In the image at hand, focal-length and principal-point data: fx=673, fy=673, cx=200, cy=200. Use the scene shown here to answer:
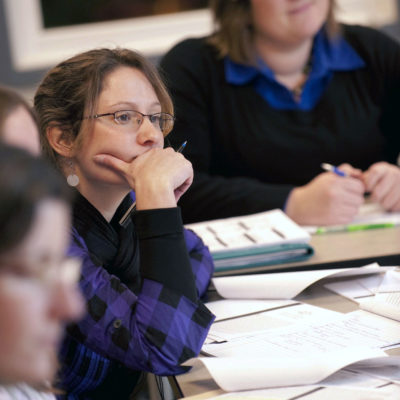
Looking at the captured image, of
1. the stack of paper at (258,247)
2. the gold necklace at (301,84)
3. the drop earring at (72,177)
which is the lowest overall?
the stack of paper at (258,247)

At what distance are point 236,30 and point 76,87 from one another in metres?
0.93

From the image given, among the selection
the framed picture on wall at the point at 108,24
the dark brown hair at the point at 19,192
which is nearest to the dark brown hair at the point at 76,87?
the dark brown hair at the point at 19,192

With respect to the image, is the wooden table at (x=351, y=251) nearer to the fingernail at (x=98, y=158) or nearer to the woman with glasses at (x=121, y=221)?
the woman with glasses at (x=121, y=221)

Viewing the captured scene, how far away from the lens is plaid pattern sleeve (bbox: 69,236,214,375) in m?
0.85

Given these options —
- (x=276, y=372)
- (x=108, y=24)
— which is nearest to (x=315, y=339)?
→ (x=276, y=372)

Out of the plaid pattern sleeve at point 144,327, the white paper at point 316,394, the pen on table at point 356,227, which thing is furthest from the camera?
the pen on table at point 356,227

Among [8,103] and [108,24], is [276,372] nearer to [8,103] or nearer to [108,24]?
[8,103]

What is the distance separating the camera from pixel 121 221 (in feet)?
3.38

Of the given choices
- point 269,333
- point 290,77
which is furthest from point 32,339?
point 290,77

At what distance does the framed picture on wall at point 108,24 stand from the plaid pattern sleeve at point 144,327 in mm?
2013

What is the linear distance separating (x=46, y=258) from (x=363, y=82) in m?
1.66

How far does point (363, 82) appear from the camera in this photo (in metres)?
1.91

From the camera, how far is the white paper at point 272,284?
110cm

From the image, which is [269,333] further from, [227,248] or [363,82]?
[363,82]
